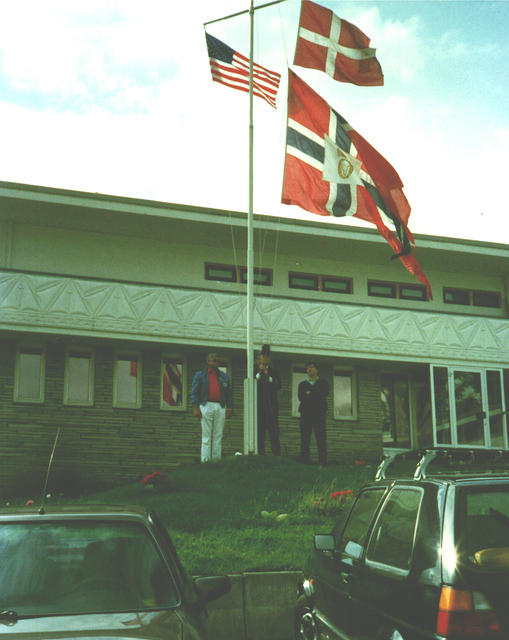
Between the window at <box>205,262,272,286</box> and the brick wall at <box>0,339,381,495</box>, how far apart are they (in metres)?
2.56

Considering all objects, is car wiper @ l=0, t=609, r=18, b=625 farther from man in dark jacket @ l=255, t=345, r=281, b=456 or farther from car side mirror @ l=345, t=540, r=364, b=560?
man in dark jacket @ l=255, t=345, r=281, b=456

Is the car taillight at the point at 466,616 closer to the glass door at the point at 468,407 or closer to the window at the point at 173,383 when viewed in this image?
the window at the point at 173,383

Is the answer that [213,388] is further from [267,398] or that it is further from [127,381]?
[127,381]

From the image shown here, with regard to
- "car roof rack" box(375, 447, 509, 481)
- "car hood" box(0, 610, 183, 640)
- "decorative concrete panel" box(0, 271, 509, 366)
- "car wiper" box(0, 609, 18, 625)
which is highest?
"decorative concrete panel" box(0, 271, 509, 366)

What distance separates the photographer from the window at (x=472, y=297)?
28.7 meters

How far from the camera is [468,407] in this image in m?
25.7

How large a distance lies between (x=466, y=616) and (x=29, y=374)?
19985mm

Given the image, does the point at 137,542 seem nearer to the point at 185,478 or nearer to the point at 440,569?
the point at 440,569

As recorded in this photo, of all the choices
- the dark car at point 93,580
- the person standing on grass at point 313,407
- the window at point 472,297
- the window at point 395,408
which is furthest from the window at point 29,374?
the dark car at point 93,580

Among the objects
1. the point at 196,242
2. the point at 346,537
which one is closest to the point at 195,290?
the point at 196,242

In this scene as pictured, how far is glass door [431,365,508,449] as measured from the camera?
2538 centimetres

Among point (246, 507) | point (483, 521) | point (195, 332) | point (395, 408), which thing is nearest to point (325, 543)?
point (483, 521)

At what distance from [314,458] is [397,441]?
3714mm

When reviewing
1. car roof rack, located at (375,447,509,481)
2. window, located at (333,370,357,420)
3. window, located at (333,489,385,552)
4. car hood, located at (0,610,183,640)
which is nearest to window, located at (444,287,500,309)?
window, located at (333,370,357,420)
